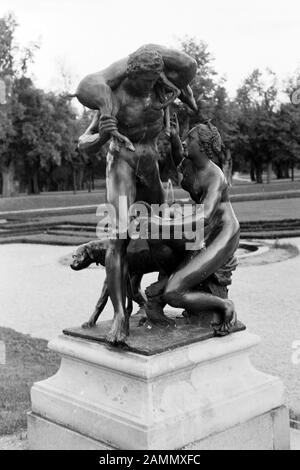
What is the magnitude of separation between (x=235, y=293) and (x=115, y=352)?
6.21 metres

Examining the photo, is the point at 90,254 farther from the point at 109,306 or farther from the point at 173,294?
→ the point at 109,306

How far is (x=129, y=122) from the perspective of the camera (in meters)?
4.00

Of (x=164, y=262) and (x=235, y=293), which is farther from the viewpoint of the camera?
(x=235, y=293)

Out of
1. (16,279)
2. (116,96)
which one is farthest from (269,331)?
(16,279)

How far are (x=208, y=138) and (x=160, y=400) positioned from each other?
1.64 metres

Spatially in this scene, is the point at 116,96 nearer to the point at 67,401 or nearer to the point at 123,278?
the point at 123,278

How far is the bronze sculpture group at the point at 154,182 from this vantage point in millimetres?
3793

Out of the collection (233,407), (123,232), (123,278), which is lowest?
(233,407)

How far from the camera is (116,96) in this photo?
3977mm

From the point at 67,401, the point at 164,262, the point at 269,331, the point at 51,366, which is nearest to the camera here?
the point at 67,401

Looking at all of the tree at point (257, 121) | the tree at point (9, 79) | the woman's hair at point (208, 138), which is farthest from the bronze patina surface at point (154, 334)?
the tree at point (257, 121)

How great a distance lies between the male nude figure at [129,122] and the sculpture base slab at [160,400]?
1.03ft

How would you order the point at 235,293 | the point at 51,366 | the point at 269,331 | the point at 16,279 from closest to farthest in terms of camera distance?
the point at 51,366
the point at 269,331
the point at 235,293
the point at 16,279

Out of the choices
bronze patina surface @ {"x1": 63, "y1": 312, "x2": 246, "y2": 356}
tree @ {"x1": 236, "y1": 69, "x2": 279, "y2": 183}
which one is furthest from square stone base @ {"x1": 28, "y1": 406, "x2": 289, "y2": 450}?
tree @ {"x1": 236, "y1": 69, "x2": 279, "y2": 183}
